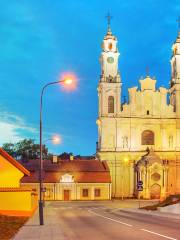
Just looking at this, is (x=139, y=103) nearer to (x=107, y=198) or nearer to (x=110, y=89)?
(x=110, y=89)

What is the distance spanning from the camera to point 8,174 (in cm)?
3766

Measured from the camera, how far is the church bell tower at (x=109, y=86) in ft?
296

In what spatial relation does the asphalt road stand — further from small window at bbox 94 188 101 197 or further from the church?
the church

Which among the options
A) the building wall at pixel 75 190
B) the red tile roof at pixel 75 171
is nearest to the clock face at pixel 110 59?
the red tile roof at pixel 75 171

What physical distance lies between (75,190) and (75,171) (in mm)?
4165

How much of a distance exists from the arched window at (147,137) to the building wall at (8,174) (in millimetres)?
55321

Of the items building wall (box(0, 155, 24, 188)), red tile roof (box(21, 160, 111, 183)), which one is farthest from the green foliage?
building wall (box(0, 155, 24, 188))

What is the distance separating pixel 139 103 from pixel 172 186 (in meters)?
16.7

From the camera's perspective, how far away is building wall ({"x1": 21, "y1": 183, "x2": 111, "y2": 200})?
84.9 m

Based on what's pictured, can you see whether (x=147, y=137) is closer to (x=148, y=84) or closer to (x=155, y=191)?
(x=148, y=84)

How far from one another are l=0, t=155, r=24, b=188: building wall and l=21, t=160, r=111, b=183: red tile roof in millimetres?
47955

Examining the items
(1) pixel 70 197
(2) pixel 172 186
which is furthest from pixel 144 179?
(1) pixel 70 197

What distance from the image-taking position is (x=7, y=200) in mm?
33656

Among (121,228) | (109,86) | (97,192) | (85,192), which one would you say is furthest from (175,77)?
(121,228)
